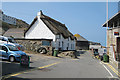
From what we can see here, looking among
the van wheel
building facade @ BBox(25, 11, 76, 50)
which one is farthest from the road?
building facade @ BBox(25, 11, 76, 50)

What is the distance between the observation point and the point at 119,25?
2034 centimetres

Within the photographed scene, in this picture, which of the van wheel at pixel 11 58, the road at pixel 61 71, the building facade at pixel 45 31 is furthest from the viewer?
the building facade at pixel 45 31

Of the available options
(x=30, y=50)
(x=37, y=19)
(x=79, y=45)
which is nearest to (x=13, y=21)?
(x=79, y=45)

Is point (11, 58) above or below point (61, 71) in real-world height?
above

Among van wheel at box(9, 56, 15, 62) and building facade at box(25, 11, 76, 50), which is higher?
building facade at box(25, 11, 76, 50)

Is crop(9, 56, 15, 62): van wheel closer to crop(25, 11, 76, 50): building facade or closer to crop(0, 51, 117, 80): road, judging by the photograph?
crop(0, 51, 117, 80): road

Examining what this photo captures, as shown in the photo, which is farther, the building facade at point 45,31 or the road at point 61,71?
the building facade at point 45,31

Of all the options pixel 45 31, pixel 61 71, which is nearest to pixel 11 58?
pixel 61 71

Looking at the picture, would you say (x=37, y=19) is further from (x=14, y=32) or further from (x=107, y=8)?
(x=107, y=8)

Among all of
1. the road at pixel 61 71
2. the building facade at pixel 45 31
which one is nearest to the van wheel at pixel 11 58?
the road at pixel 61 71

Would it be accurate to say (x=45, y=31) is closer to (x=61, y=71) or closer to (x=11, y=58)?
(x=11, y=58)

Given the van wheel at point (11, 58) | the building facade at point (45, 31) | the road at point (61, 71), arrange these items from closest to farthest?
the road at point (61, 71) < the van wheel at point (11, 58) < the building facade at point (45, 31)

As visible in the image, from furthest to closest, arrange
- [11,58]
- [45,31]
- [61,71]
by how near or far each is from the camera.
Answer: [45,31]
[11,58]
[61,71]

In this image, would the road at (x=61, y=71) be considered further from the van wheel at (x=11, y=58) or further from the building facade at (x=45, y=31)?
the building facade at (x=45, y=31)
